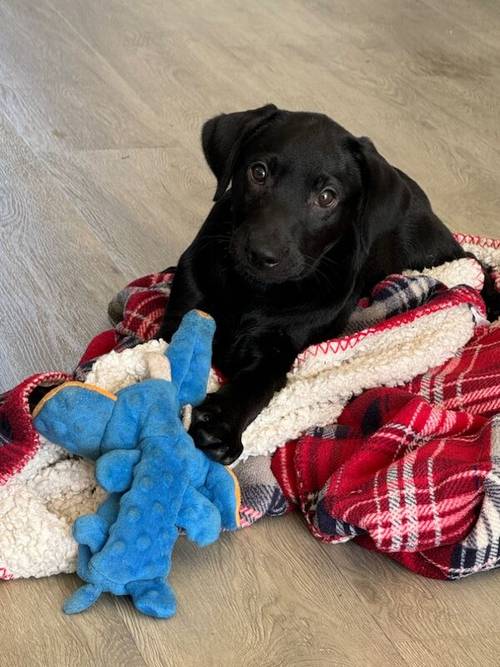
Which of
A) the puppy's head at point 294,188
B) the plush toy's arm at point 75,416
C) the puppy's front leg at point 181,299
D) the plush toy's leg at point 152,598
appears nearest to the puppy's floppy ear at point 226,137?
the puppy's head at point 294,188

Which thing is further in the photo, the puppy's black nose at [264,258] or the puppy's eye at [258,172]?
the puppy's eye at [258,172]

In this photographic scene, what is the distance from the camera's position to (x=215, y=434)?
179 cm

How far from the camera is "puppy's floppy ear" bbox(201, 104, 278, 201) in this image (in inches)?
83.0

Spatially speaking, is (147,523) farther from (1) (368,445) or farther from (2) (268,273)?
(2) (268,273)

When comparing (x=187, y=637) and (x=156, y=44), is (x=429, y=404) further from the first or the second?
(x=156, y=44)

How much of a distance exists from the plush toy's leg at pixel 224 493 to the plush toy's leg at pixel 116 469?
0.17 m

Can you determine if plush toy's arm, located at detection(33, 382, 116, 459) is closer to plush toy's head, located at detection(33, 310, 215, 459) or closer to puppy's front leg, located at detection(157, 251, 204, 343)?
plush toy's head, located at detection(33, 310, 215, 459)

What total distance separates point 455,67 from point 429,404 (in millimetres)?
2789

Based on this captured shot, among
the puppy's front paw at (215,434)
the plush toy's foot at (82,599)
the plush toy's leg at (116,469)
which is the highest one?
the plush toy's leg at (116,469)

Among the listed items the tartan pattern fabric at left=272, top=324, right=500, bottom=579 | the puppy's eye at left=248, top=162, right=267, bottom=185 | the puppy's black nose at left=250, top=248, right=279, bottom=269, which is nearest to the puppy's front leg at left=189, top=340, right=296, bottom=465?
the tartan pattern fabric at left=272, top=324, right=500, bottom=579

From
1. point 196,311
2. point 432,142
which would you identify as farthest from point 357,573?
point 432,142

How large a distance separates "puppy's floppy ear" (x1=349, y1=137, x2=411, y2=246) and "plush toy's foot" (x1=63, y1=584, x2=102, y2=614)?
2.98ft

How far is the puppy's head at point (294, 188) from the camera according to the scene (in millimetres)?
1970

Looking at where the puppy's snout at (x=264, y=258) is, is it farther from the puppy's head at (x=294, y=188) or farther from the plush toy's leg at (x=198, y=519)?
the plush toy's leg at (x=198, y=519)
